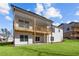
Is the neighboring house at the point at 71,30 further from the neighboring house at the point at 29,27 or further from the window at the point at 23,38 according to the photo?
the window at the point at 23,38

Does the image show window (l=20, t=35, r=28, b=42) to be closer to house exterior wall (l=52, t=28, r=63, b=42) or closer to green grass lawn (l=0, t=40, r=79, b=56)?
green grass lawn (l=0, t=40, r=79, b=56)

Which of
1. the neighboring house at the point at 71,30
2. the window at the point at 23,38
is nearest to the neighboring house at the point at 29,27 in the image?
the window at the point at 23,38

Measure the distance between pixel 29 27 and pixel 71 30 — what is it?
294 inches

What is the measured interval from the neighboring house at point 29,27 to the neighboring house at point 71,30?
276cm

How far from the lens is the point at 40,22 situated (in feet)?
53.5

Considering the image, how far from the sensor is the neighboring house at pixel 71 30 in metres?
18.4

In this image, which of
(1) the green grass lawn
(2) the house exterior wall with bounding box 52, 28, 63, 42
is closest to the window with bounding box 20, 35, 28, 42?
(1) the green grass lawn

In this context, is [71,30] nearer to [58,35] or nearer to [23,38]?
[58,35]

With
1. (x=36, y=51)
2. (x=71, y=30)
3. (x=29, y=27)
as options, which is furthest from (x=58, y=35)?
(x=36, y=51)

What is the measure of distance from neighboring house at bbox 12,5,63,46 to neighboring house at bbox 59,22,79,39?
2756mm

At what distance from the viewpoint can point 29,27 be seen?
14.7m

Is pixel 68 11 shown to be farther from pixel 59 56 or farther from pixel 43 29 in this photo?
pixel 59 56

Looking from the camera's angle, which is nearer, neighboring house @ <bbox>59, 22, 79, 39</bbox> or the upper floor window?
the upper floor window

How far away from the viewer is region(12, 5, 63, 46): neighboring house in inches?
527
